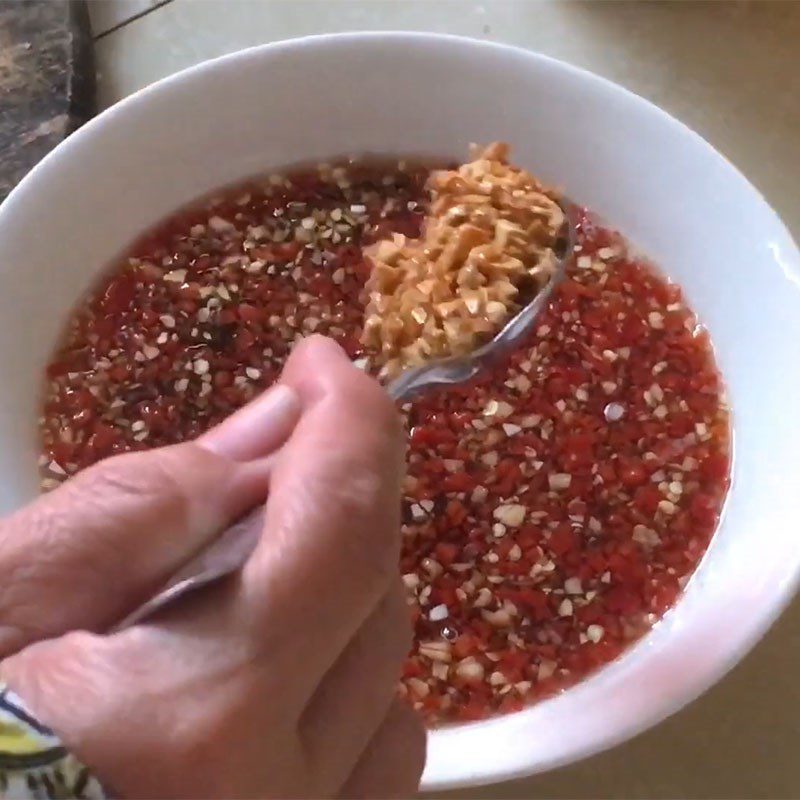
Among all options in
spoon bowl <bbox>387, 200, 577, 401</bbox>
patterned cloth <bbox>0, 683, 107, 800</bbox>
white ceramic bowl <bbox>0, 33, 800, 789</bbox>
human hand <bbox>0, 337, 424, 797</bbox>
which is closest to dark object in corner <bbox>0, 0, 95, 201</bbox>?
white ceramic bowl <bbox>0, 33, 800, 789</bbox>

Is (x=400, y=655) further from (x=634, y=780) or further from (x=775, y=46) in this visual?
(x=775, y=46)

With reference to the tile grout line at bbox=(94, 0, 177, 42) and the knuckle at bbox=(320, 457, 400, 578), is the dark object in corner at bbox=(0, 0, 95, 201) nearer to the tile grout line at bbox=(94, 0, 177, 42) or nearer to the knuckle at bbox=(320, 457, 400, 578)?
the tile grout line at bbox=(94, 0, 177, 42)

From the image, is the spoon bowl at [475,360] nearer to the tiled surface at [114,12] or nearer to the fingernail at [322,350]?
the fingernail at [322,350]

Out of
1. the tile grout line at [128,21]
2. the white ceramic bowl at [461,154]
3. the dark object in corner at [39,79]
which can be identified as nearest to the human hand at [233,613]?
the white ceramic bowl at [461,154]

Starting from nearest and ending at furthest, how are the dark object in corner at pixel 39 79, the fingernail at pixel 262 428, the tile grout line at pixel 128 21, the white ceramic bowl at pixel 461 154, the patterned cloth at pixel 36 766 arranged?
1. the patterned cloth at pixel 36 766
2. the fingernail at pixel 262 428
3. the white ceramic bowl at pixel 461 154
4. the dark object in corner at pixel 39 79
5. the tile grout line at pixel 128 21

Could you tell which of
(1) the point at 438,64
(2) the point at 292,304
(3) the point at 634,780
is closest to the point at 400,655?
(3) the point at 634,780

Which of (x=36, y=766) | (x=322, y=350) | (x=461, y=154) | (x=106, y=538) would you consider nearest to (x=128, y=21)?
(x=461, y=154)

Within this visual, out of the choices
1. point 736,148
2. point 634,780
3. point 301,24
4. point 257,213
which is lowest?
point 634,780
